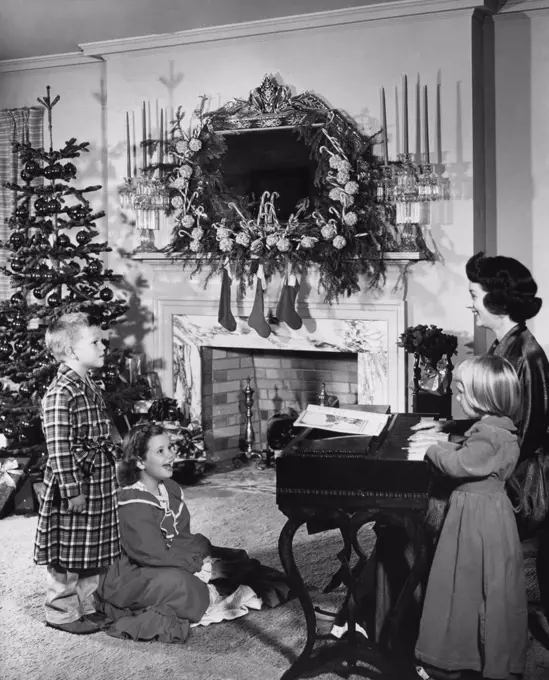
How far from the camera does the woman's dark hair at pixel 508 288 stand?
301 cm

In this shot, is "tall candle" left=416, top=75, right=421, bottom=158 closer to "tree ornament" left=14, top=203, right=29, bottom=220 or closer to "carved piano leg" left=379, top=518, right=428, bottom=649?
"tree ornament" left=14, top=203, right=29, bottom=220

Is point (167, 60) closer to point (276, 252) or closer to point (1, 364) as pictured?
point (276, 252)

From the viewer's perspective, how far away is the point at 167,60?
576 centimetres

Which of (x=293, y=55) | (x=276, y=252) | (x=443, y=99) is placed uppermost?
(x=293, y=55)

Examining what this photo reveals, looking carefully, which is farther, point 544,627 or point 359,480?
point 544,627

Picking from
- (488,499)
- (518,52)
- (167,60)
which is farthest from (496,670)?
(167,60)

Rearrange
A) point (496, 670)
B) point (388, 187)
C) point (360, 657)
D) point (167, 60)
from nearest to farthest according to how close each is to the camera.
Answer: point (496, 670) < point (360, 657) < point (388, 187) < point (167, 60)

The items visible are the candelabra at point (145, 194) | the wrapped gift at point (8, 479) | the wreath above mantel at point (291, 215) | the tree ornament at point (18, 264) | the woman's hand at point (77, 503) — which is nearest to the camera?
the woman's hand at point (77, 503)

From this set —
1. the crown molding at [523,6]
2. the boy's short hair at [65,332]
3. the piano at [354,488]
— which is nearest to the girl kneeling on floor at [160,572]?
the boy's short hair at [65,332]

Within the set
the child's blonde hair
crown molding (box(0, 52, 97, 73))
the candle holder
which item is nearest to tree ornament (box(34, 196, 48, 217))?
crown molding (box(0, 52, 97, 73))

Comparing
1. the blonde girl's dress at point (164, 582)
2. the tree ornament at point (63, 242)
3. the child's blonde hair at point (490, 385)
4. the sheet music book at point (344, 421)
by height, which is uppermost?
the tree ornament at point (63, 242)

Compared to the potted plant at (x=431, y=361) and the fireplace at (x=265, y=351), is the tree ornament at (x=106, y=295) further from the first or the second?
the potted plant at (x=431, y=361)

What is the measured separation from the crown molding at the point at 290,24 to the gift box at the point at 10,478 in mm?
2818

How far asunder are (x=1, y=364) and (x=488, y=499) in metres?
3.46
